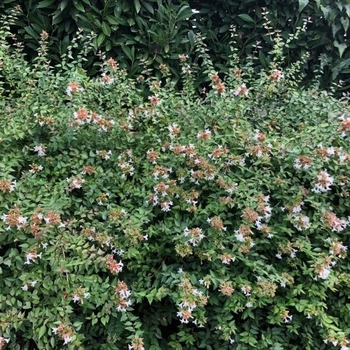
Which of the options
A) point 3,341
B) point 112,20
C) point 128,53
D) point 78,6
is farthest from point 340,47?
point 3,341

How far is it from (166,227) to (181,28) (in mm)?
1873

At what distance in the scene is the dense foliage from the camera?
9.63ft

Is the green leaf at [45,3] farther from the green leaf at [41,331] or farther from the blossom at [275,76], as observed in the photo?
the green leaf at [41,331]

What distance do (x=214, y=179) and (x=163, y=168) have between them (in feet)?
0.78

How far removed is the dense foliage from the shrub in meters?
0.89

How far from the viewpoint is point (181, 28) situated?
10.5 ft

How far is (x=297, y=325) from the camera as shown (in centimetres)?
185

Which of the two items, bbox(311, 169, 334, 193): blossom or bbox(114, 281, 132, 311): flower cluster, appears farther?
bbox(311, 169, 334, 193): blossom

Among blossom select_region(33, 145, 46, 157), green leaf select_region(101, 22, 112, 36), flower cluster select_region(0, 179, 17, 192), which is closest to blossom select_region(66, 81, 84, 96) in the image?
blossom select_region(33, 145, 46, 157)

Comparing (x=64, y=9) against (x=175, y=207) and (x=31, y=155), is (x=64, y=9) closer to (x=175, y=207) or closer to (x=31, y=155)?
(x=31, y=155)

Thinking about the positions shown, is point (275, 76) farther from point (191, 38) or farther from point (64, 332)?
point (64, 332)

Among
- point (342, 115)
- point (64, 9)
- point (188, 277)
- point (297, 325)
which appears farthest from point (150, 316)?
point (64, 9)

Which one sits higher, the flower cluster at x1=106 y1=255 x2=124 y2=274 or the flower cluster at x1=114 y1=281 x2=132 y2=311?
the flower cluster at x1=106 y1=255 x2=124 y2=274

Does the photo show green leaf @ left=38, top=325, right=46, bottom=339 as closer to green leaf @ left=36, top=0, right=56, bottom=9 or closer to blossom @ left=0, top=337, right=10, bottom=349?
blossom @ left=0, top=337, right=10, bottom=349
